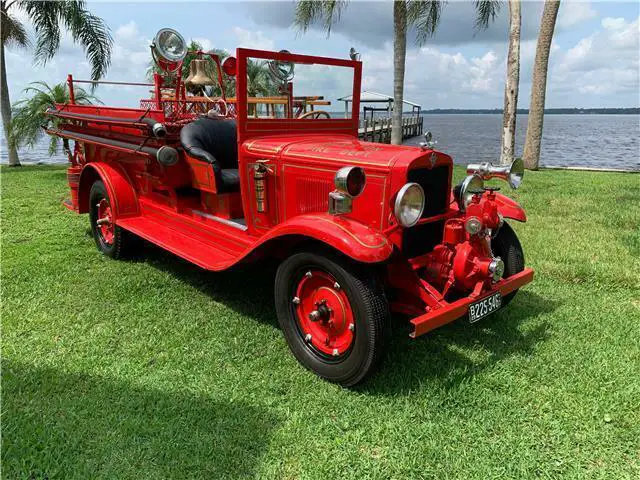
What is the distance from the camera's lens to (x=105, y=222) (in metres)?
5.32

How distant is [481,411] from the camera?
8.98 feet

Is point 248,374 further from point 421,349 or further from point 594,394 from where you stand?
point 594,394

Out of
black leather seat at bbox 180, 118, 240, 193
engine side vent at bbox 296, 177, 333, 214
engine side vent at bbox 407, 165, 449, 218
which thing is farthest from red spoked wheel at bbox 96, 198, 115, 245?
engine side vent at bbox 407, 165, 449, 218

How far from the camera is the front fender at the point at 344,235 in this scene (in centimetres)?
265

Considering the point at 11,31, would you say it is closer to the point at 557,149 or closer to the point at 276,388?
the point at 276,388

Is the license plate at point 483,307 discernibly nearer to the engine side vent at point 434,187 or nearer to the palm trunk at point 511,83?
the engine side vent at point 434,187

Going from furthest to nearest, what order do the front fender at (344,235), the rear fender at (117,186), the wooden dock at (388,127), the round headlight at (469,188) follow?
the wooden dock at (388,127)
the rear fender at (117,186)
the round headlight at (469,188)
the front fender at (344,235)

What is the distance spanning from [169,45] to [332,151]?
8.19 ft

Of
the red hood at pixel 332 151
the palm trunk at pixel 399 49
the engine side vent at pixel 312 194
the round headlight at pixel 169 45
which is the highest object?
the palm trunk at pixel 399 49

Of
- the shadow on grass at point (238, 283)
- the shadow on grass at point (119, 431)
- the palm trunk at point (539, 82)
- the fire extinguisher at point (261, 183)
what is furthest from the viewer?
the palm trunk at point (539, 82)

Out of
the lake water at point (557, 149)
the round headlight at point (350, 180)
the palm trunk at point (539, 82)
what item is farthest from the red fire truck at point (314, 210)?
the palm trunk at point (539, 82)

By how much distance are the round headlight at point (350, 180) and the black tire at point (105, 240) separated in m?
3.15

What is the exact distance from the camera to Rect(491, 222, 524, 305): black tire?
12.3 feet

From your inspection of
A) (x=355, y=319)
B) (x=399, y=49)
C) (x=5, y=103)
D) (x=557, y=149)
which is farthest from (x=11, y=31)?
(x=557, y=149)
